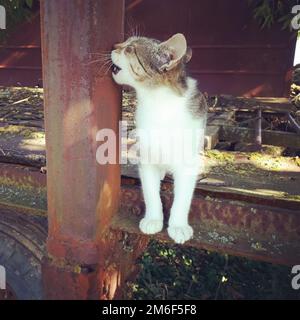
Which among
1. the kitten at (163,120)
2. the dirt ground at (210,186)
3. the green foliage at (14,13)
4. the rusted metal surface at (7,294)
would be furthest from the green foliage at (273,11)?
the rusted metal surface at (7,294)

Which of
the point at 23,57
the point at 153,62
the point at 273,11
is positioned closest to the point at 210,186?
the point at 153,62

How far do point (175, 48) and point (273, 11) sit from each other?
142 inches

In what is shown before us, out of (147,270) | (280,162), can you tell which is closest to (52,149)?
(280,162)

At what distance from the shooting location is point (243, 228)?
64.3 inches

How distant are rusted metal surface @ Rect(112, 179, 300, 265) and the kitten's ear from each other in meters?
0.63

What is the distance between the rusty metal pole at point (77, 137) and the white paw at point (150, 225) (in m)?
0.15

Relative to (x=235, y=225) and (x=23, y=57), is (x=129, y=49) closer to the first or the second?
(x=235, y=225)

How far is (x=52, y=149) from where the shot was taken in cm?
151

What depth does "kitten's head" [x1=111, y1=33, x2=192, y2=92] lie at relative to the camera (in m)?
1.73

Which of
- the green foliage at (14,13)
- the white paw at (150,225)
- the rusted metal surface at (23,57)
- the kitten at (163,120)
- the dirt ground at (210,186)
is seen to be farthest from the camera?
the rusted metal surface at (23,57)

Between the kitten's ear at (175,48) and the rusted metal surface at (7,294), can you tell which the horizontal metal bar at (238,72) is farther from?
the rusted metal surface at (7,294)

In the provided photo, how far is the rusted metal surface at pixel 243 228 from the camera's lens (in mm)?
1514

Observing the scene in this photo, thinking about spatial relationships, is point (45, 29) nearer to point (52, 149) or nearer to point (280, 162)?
point (52, 149)

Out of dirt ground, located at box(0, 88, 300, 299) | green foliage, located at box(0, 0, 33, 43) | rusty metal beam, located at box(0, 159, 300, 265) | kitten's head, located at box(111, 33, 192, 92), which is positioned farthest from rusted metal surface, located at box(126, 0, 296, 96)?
rusty metal beam, located at box(0, 159, 300, 265)
